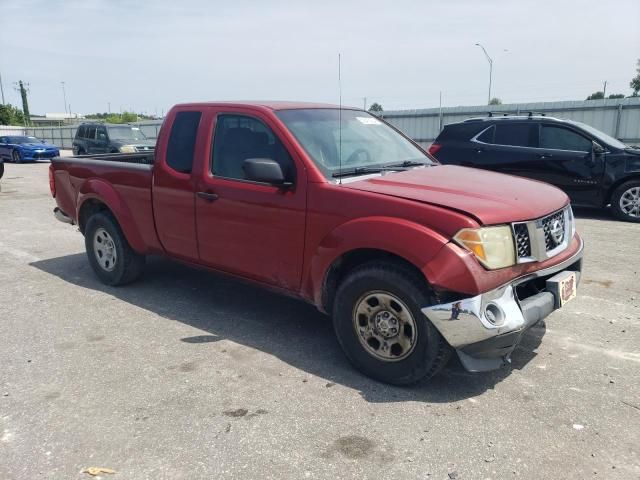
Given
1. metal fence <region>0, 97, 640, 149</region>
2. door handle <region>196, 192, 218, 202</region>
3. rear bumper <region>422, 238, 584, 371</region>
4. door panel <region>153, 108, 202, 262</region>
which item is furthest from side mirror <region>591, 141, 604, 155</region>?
door handle <region>196, 192, 218, 202</region>

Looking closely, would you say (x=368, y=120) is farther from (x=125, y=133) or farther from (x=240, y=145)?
(x=125, y=133)

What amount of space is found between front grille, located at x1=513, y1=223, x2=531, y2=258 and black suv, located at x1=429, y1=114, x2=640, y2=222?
6.54m

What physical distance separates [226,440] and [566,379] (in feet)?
7.33

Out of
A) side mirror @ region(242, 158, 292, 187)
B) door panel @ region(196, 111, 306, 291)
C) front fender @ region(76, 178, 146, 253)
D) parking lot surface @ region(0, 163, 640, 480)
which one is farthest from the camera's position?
front fender @ region(76, 178, 146, 253)

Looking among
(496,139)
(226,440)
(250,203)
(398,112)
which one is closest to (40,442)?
(226,440)

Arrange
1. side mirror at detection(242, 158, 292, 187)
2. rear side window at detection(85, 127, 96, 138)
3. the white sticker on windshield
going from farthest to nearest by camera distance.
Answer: rear side window at detection(85, 127, 96, 138)
the white sticker on windshield
side mirror at detection(242, 158, 292, 187)

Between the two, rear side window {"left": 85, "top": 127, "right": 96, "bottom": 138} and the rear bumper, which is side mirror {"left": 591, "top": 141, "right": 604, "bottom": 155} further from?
rear side window {"left": 85, "top": 127, "right": 96, "bottom": 138}

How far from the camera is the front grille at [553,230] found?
3531 mm

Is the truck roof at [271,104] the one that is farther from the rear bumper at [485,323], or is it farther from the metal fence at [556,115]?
the metal fence at [556,115]

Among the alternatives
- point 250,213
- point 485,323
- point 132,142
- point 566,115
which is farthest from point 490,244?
point 132,142

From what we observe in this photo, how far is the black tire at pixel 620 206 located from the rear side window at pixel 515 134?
1.59m

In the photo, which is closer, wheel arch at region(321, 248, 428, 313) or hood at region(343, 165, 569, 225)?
hood at region(343, 165, 569, 225)

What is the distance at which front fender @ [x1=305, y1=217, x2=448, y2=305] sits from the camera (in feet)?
10.4

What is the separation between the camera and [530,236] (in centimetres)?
333
